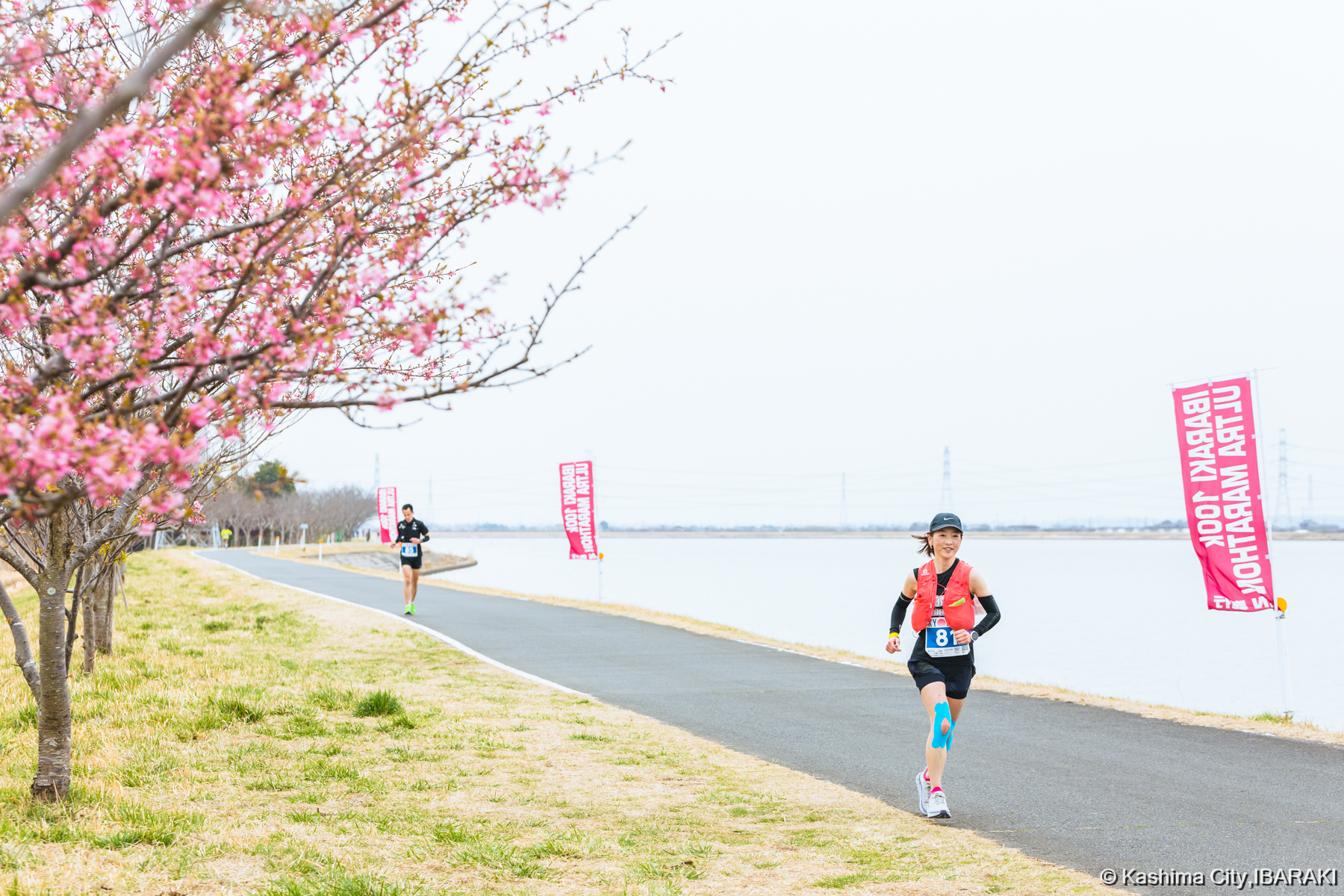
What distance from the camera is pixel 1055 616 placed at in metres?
44.3

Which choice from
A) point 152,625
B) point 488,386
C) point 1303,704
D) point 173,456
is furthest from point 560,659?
point 1303,704

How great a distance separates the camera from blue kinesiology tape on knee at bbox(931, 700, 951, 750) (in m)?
6.69

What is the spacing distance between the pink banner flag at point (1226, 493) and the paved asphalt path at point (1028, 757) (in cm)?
253

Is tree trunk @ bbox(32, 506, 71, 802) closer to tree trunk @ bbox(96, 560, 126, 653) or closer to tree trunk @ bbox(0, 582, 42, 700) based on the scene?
tree trunk @ bbox(0, 582, 42, 700)

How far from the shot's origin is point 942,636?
6.82 m

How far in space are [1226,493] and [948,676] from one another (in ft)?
23.3

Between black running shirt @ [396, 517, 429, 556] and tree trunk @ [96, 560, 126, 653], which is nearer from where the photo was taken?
tree trunk @ [96, 560, 126, 653]

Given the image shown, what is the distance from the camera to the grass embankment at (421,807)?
5.29 m

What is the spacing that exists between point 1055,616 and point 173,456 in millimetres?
45305

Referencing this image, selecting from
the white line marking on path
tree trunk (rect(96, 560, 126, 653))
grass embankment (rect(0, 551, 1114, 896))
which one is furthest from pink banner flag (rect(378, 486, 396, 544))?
grass embankment (rect(0, 551, 1114, 896))

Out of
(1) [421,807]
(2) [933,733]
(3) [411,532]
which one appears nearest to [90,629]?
(1) [421,807]

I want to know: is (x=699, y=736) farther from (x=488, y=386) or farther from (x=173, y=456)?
(x=173, y=456)

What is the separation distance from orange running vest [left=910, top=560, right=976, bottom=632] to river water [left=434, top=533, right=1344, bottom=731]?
14.3 metres

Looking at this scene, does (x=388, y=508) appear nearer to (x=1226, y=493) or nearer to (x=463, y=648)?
(x=463, y=648)
